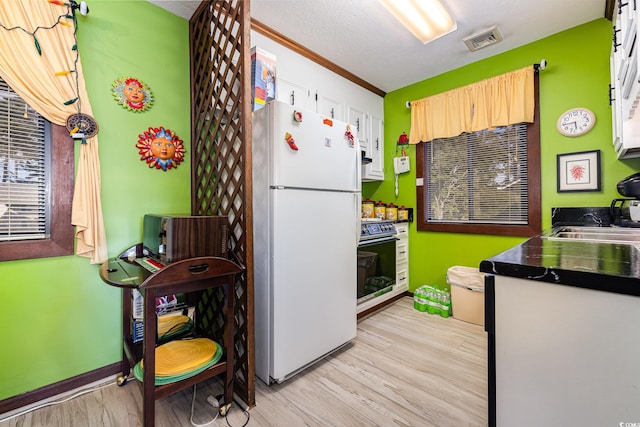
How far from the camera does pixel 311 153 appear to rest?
180 centimetres

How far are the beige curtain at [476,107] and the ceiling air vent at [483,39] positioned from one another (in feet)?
1.14

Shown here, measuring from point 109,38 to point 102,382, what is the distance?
7.25ft

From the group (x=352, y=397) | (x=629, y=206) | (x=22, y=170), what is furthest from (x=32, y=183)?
(x=629, y=206)

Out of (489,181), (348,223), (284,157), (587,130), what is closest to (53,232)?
(284,157)

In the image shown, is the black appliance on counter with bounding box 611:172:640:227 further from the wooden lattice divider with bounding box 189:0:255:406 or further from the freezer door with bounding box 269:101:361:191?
the wooden lattice divider with bounding box 189:0:255:406

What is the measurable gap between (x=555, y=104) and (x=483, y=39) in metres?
0.86

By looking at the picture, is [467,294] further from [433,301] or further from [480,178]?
[480,178]

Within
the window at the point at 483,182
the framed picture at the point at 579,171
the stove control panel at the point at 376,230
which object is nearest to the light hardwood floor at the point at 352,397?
the stove control panel at the point at 376,230

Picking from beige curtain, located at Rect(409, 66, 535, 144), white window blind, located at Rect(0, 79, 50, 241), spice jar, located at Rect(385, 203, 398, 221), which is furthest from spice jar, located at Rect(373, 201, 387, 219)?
white window blind, located at Rect(0, 79, 50, 241)

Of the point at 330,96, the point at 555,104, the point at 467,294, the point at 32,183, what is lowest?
the point at 467,294

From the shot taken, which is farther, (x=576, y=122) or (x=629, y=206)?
(x=576, y=122)

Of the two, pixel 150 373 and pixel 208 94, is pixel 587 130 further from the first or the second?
pixel 150 373

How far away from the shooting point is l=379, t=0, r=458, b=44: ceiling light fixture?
194 centimetres

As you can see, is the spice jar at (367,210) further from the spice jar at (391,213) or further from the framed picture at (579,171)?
the framed picture at (579,171)
